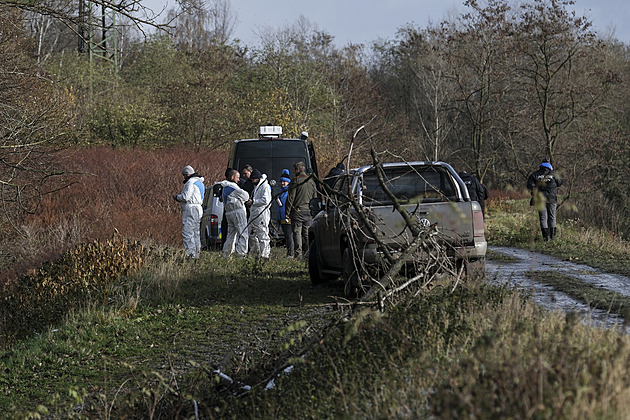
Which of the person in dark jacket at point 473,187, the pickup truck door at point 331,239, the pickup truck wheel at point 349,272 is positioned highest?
the person in dark jacket at point 473,187

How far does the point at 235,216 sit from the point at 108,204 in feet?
28.8

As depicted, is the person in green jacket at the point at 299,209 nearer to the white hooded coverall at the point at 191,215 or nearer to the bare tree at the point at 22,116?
the white hooded coverall at the point at 191,215

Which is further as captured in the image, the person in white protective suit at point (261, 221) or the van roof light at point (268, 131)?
the van roof light at point (268, 131)

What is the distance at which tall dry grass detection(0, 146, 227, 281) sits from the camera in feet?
64.6

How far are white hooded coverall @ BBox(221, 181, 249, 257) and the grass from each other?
216cm

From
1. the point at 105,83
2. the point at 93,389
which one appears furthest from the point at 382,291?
the point at 105,83

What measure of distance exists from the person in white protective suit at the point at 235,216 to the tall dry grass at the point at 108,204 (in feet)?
7.65

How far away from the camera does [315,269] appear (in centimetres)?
1293

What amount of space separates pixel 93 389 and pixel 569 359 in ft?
16.8

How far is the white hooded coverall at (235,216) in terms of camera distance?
16906 millimetres

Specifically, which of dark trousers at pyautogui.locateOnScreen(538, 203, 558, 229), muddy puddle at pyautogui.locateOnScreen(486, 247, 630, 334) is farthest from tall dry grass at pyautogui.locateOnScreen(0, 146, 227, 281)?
dark trousers at pyautogui.locateOnScreen(538, 203, 558, 229)

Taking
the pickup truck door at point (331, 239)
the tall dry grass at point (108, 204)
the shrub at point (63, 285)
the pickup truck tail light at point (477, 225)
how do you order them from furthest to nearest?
the tall dry grass at point (108, 204) < the shrub at point (63, 285) < the pickup truck door at point (331, 239) < the pickup truck tail light at point (477, 225)

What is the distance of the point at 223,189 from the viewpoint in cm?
1723

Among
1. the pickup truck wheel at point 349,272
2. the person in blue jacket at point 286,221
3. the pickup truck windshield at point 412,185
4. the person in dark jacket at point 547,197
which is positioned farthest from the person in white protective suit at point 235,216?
the person in dark jacket at point 547,197
